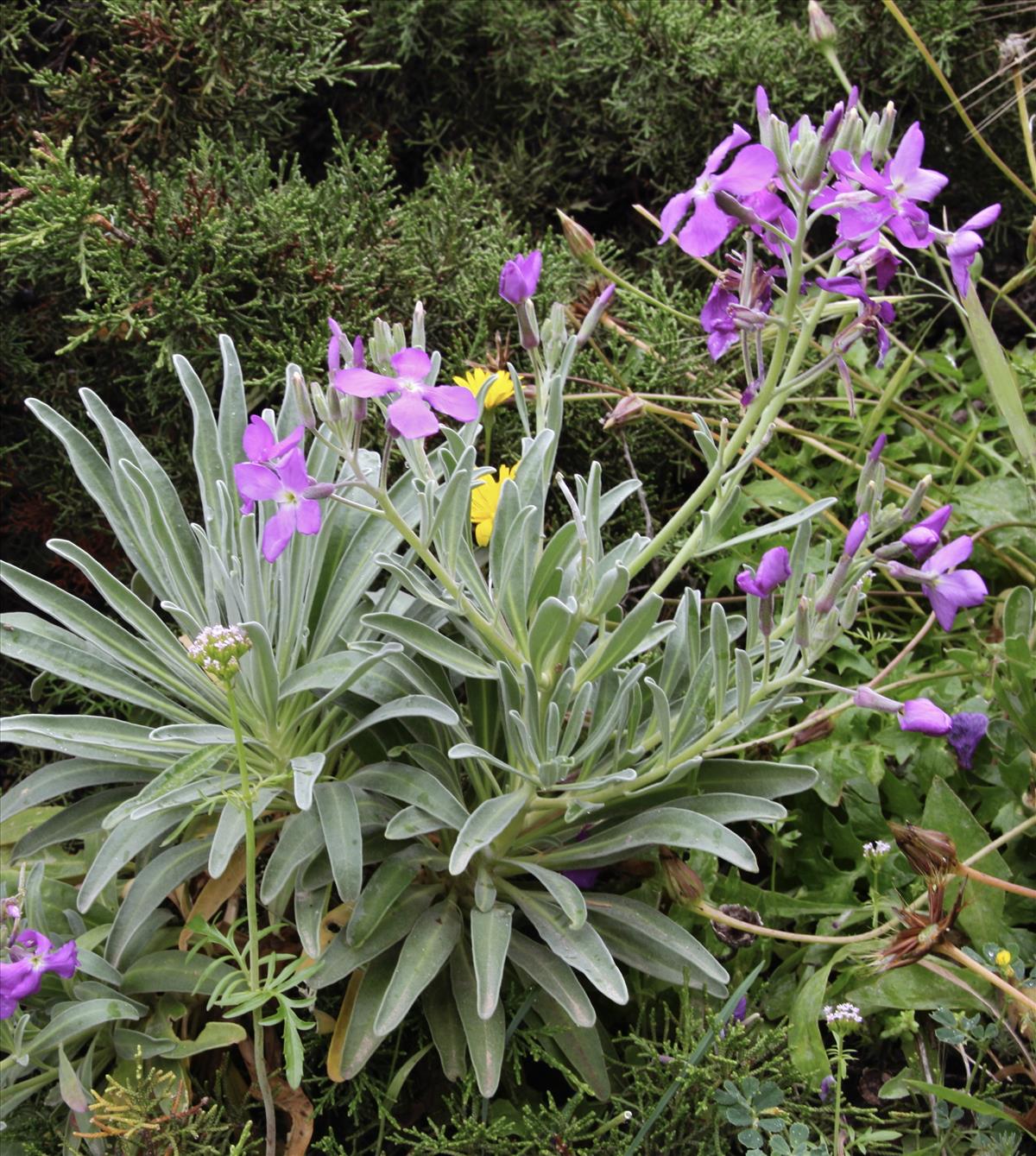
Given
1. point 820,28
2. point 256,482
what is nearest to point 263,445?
point 256,482

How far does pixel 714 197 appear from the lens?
4.02ft

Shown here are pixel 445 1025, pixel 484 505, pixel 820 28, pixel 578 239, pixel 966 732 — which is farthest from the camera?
pixel 820 28

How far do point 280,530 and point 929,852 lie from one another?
2.88 feet

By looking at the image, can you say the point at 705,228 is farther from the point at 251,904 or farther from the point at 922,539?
the point at 251,904

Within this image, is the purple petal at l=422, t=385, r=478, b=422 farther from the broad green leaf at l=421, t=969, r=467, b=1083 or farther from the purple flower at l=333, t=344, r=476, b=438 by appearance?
the broad green leaf at l=421, t=969, r=467, b=1083

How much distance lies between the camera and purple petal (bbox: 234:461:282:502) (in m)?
1.28

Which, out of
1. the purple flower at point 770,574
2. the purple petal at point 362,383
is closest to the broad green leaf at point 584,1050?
the purple flower at point 770,574

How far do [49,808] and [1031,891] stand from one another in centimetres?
149

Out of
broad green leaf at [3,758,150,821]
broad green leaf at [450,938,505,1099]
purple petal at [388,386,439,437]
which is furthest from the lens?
broad green leaf at [3,758,150,821]

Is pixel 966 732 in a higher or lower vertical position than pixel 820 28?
lower

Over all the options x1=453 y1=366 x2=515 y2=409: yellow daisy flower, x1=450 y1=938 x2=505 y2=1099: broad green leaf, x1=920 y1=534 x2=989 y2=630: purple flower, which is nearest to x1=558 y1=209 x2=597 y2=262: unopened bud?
x1=453 y1=366 x2=515 y2=409: yellow daisy flower

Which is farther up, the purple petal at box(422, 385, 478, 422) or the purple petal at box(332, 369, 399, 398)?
the purple petal at box(332, 369, 399, 398)

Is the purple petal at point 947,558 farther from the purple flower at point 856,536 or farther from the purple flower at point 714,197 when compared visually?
the purple flower at point 714,197

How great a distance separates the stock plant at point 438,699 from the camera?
130cm
